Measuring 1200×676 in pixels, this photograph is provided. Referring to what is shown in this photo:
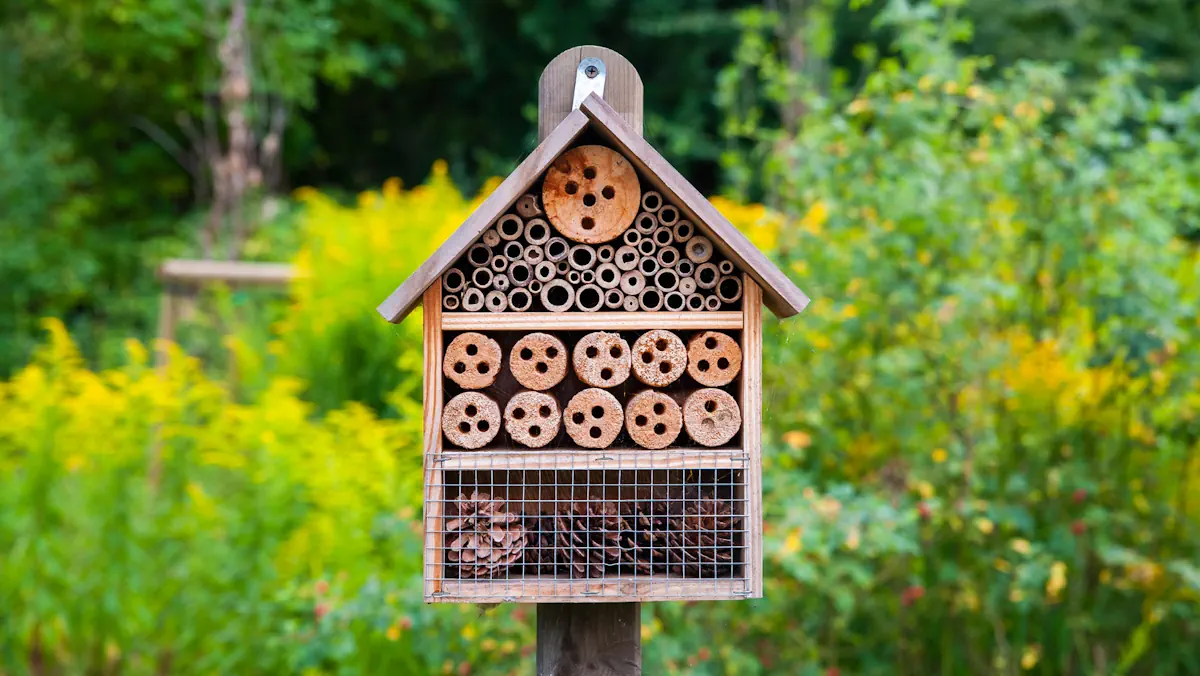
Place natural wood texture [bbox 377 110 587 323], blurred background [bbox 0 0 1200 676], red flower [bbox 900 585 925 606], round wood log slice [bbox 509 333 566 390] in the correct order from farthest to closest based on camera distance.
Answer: red flower [bbox 900 585 925 606]
blurred background [bbox 0 0 1200 676]
round wood log slice [bbox 509 333 566 390]
natural wood texture [bbox 377 110 587 323]

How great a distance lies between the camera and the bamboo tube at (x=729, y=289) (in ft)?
6.08

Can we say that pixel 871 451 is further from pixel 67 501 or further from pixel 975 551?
pixel 67 501

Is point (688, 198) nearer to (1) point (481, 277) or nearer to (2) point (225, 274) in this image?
(1) point (481, 277)

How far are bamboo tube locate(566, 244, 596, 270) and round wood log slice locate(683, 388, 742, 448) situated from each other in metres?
0.28

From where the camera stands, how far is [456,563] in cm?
182

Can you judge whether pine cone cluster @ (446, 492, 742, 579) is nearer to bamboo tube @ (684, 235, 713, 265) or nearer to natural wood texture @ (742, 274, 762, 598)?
natural wood texture @ (742, 274, 762, 598)

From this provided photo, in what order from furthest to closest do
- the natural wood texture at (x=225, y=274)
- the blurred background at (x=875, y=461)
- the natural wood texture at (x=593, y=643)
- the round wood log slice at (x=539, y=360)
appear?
1. the natural wood texture at (x=225, y=274)
2. the blurred background at (x=875, y=461)
3. the natural wood texture at (x=593, y=643)
4. the round wood log slice at (x=539, y=360)

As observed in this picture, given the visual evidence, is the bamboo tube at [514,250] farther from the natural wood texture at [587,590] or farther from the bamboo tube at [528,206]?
the natural wood texture at [587,590]

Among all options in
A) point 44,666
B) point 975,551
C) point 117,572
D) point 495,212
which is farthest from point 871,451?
point 44,666

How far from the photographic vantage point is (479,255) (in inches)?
72.7

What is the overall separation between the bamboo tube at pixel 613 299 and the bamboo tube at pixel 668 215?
5.5 inches

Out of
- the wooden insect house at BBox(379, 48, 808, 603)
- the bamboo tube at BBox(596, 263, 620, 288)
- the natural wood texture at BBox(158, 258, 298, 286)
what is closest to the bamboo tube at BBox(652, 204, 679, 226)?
the wooden insect house at BBox(379, 48, 808, 603)

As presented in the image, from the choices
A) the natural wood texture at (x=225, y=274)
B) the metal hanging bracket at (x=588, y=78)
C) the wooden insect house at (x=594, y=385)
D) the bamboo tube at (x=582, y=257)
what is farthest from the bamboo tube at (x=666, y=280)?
the natural wood texture at (x=225, y=274)

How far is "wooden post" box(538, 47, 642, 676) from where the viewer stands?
1908 mm
